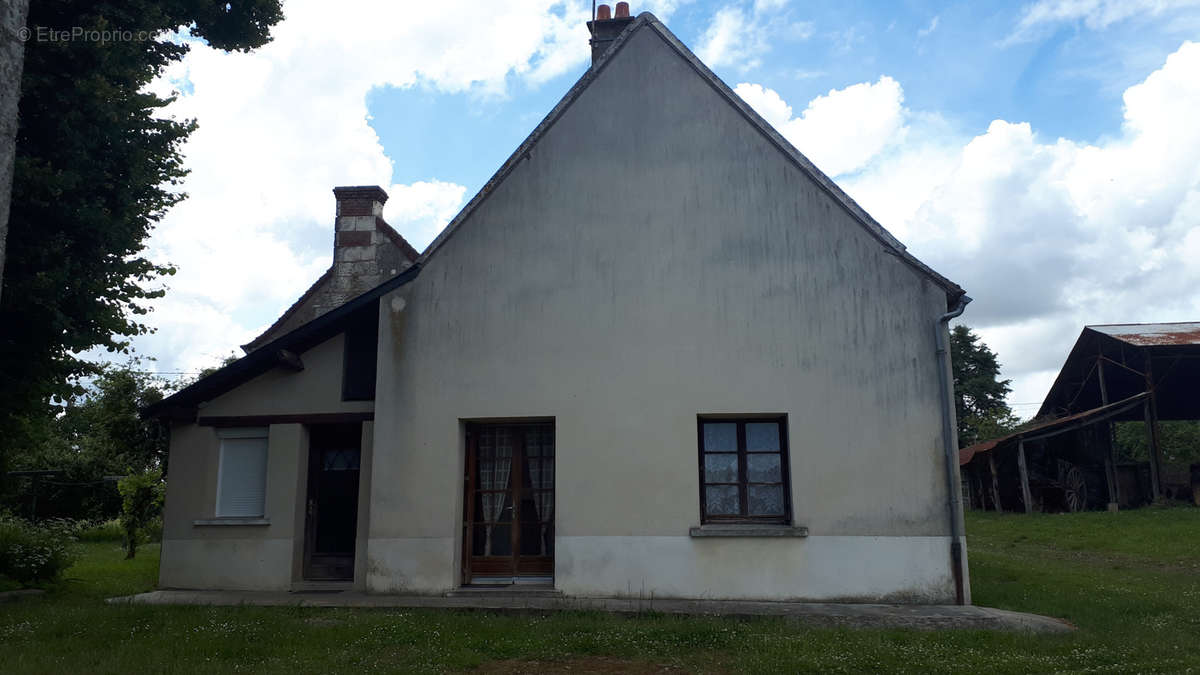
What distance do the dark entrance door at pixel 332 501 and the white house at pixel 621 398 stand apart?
0.03 meters

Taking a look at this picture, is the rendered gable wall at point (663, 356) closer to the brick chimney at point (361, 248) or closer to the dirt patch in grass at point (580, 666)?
the dirt patch in grass at point (580, 666)

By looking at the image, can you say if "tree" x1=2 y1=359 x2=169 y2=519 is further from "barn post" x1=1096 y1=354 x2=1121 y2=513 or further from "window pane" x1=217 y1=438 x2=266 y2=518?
"barn post" x1=1096 y1=354 x2=1121 y2=513

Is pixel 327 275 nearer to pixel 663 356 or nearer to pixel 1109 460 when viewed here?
pixel 663 356

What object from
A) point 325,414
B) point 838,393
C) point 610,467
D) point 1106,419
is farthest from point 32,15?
point 1106,419

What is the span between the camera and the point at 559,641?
319 inches

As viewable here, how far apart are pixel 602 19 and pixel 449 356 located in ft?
18.6

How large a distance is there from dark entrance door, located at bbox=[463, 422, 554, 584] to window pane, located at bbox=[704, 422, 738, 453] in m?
2.02

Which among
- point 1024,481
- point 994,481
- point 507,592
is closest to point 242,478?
point 507,592

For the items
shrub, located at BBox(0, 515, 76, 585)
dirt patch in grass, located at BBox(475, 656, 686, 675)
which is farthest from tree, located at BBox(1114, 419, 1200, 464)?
shrub, located at BBox(0, 515, 76, 585)

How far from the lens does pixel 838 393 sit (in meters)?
10.6

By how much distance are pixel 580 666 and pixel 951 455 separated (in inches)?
215

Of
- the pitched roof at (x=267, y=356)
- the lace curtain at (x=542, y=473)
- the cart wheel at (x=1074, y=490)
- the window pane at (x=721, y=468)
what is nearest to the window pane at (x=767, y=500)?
the window pane at (x=721, y=468)

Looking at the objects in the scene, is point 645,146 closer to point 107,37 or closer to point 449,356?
point 449,356

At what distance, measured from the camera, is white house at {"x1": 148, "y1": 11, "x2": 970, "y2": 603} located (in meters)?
10.4
